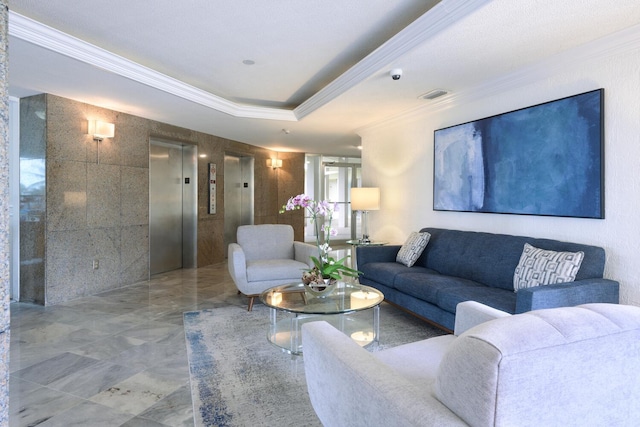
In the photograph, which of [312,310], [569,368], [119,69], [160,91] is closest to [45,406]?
[312,310]

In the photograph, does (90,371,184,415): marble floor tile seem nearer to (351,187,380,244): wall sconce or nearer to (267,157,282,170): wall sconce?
(351,187,380,244): wall sconce

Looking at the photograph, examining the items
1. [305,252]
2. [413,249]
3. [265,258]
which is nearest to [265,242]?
[265,258]

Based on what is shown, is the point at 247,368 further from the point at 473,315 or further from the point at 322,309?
the point at 473,315

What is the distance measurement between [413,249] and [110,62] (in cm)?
348

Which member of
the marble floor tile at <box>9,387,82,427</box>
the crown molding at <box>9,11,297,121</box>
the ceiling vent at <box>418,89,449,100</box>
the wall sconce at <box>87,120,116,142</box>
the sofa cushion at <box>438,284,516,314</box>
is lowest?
the marble floor tile at <box>9,387,82,427</box>

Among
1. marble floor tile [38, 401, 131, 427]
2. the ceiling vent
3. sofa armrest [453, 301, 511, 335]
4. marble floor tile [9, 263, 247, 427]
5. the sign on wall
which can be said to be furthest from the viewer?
the sign on wall

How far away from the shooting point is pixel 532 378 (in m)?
0.82

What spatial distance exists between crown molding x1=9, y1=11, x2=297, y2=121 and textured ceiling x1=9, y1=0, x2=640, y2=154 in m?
0.07

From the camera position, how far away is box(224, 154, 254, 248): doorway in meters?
7.30

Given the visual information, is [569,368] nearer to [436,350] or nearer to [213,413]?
[436,350]

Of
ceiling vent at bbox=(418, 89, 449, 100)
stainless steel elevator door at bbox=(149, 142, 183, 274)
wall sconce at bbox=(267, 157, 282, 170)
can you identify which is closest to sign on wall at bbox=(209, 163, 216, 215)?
stainless steel elevator door at bbox=(149, 142, 183, 274)

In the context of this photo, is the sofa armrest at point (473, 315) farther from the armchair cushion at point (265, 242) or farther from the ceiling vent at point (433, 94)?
the armchair cushion at point (265, 242)

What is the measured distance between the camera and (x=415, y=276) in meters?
3.49

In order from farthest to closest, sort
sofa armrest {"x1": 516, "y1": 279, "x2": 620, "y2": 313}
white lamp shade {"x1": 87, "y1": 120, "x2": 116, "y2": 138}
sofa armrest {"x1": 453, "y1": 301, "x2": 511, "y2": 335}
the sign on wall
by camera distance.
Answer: the sign on wall → white lamp shade {"x1": 87, "y1": 120, "x2": 116, "y2": 138} → sofa armrest {"x1": 516, "y1": 279, "x2": 620, "y2": 313} → sofa armrest {"x1": 453, "y1": 301, "x2": 511, "y2": 335}
